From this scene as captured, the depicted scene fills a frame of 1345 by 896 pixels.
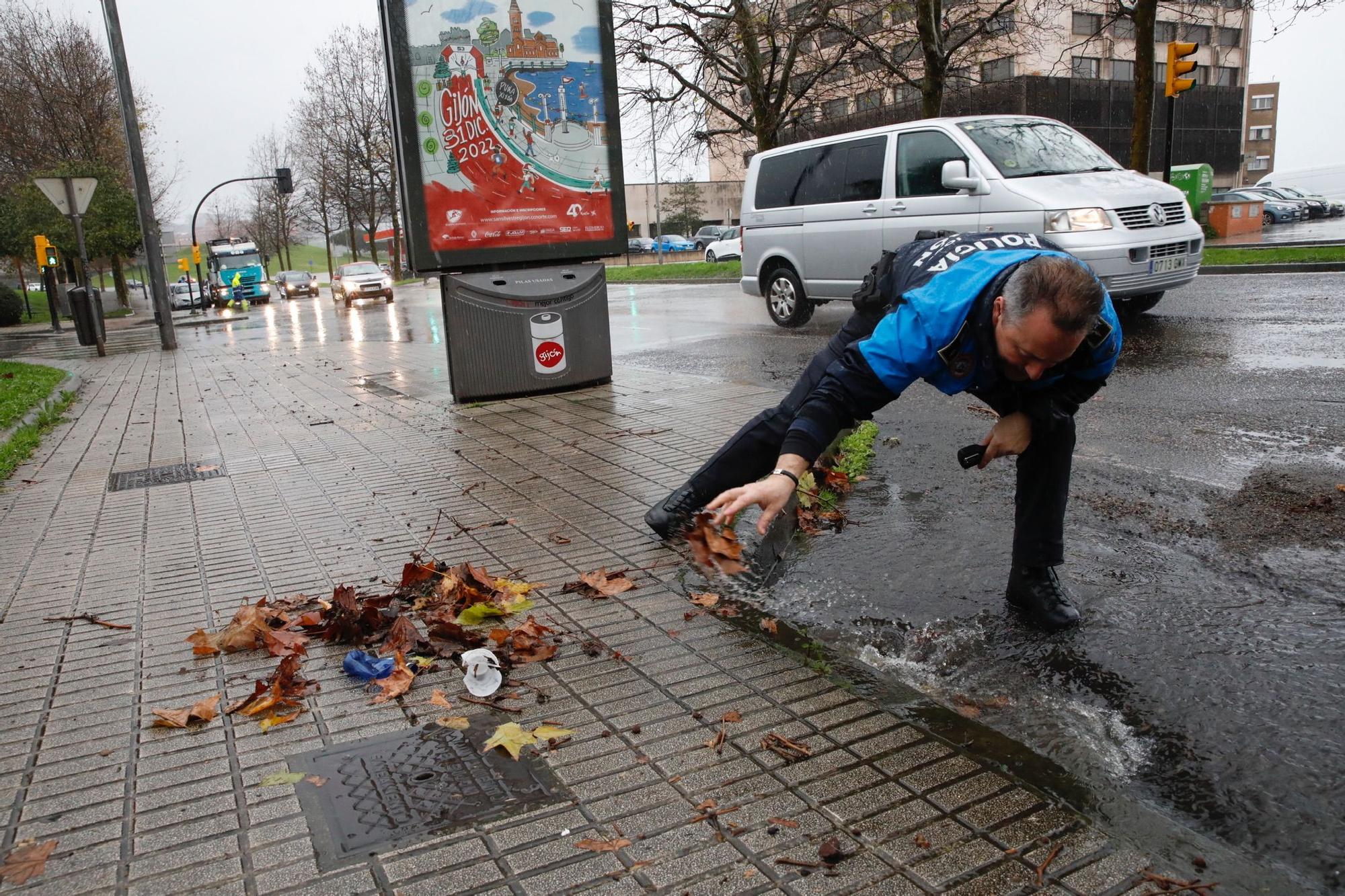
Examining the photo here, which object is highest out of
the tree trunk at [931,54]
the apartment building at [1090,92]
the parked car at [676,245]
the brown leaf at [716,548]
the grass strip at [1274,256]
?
the apartment building at [1090,92]

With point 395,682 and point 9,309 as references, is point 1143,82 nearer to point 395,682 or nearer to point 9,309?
point 395,682

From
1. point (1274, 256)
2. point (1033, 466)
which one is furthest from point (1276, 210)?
point (1033, 466)

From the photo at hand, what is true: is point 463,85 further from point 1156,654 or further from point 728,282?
point 728,282

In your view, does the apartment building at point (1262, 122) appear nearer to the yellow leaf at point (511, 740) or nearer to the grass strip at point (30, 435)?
the grass strip at point (30, 435)

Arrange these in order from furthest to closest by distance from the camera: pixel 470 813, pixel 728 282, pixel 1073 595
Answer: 1. pixel 728 282
2. pixel 1073 595
3. pixel 470 813

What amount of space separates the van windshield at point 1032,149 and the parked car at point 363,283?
27.6 meters

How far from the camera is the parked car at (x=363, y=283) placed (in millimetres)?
35500

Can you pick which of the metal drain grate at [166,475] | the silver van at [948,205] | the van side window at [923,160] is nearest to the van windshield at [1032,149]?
the silver van at [948,205]

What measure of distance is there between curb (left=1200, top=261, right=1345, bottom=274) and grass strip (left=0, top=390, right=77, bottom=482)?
15.9 metres

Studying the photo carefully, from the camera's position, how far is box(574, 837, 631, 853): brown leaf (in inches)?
91.4

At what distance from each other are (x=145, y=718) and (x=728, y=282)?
23.4 meters

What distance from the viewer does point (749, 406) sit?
7.60 metres

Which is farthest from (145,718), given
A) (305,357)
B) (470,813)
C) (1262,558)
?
(305,357)

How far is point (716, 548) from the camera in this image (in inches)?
132
